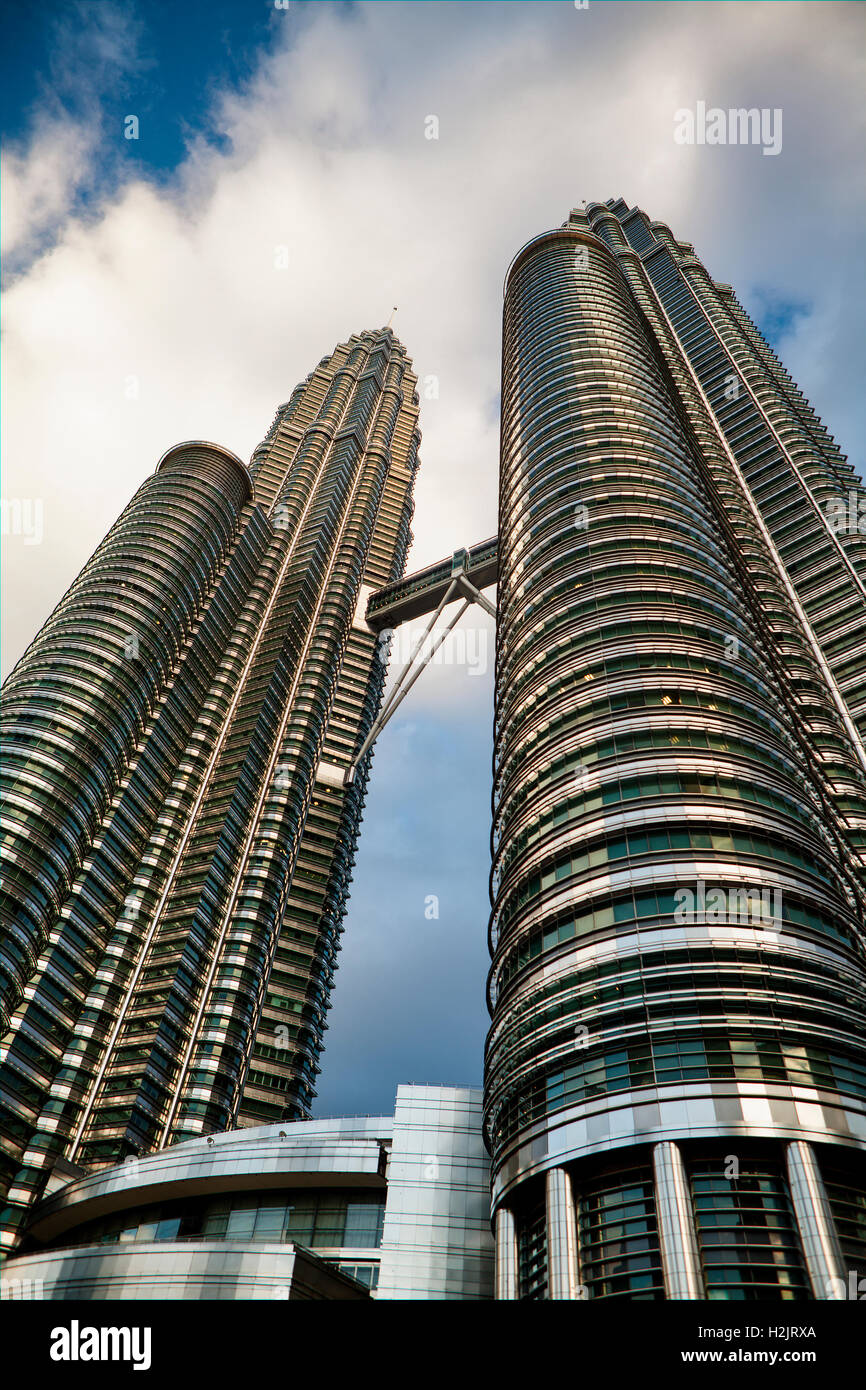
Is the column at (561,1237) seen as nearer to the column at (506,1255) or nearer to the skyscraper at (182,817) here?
the column at (506,1255)

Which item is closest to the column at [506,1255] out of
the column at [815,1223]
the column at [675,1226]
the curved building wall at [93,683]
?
the column at [675,1226]

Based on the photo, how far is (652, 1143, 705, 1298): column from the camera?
96.1 ft

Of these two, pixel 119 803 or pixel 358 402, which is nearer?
pixel 119 803

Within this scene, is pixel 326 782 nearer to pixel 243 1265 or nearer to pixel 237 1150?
pixel 237 1150

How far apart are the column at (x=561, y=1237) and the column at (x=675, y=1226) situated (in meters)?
3.47

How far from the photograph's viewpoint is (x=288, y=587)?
434ft

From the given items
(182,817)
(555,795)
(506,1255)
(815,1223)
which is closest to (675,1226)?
(815,1223)

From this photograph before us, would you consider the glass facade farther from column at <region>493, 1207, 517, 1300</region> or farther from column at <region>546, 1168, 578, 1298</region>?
column at <region>546, 1168, 578, 1298</region>

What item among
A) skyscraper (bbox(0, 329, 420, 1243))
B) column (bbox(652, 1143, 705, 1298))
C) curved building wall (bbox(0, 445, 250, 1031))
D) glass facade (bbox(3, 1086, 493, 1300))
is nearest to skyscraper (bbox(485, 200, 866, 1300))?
column (bbox(652, 1143, 705, 1298))

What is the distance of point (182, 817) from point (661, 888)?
72.5 metres

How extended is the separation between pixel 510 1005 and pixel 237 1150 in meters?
18.8

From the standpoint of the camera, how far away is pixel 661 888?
41.1 meters

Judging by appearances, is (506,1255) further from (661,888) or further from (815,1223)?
(661,888)

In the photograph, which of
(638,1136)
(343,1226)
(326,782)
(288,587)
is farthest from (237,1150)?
(288,587)
